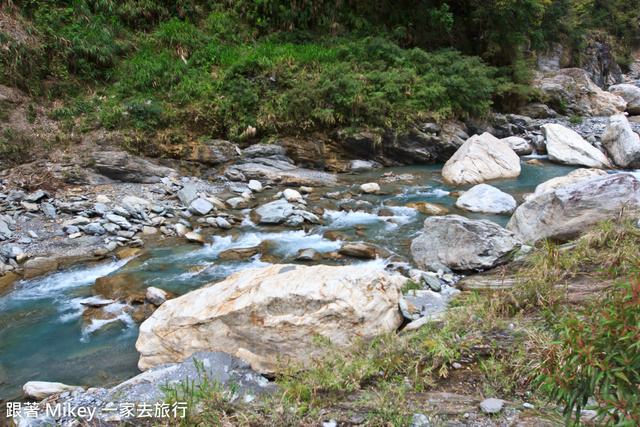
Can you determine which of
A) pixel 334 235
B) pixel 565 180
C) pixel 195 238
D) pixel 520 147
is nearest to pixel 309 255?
pixel 334 235

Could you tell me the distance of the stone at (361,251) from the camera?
19.7 ft

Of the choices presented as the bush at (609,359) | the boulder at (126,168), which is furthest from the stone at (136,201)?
the bush at (609,359)

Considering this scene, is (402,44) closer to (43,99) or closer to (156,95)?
(156,95)

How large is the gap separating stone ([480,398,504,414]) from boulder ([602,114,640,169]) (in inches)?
468

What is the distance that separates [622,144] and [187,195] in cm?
1267

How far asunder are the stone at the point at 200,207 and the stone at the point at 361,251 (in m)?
3.50

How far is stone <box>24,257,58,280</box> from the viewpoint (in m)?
5.54

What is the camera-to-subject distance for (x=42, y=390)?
3.09 metres

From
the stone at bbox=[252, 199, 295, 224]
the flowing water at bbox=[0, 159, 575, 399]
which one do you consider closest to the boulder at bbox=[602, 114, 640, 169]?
the flowing water at bbox=[0, 159, 575, 399]

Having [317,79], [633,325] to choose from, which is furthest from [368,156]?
[633,325]

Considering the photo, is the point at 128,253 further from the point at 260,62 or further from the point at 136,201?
the point at 260,62

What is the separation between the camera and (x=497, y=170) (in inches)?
416

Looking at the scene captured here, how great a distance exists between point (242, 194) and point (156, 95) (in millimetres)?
4934

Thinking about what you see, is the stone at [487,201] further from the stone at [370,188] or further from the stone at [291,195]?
the stone at [291,195]
